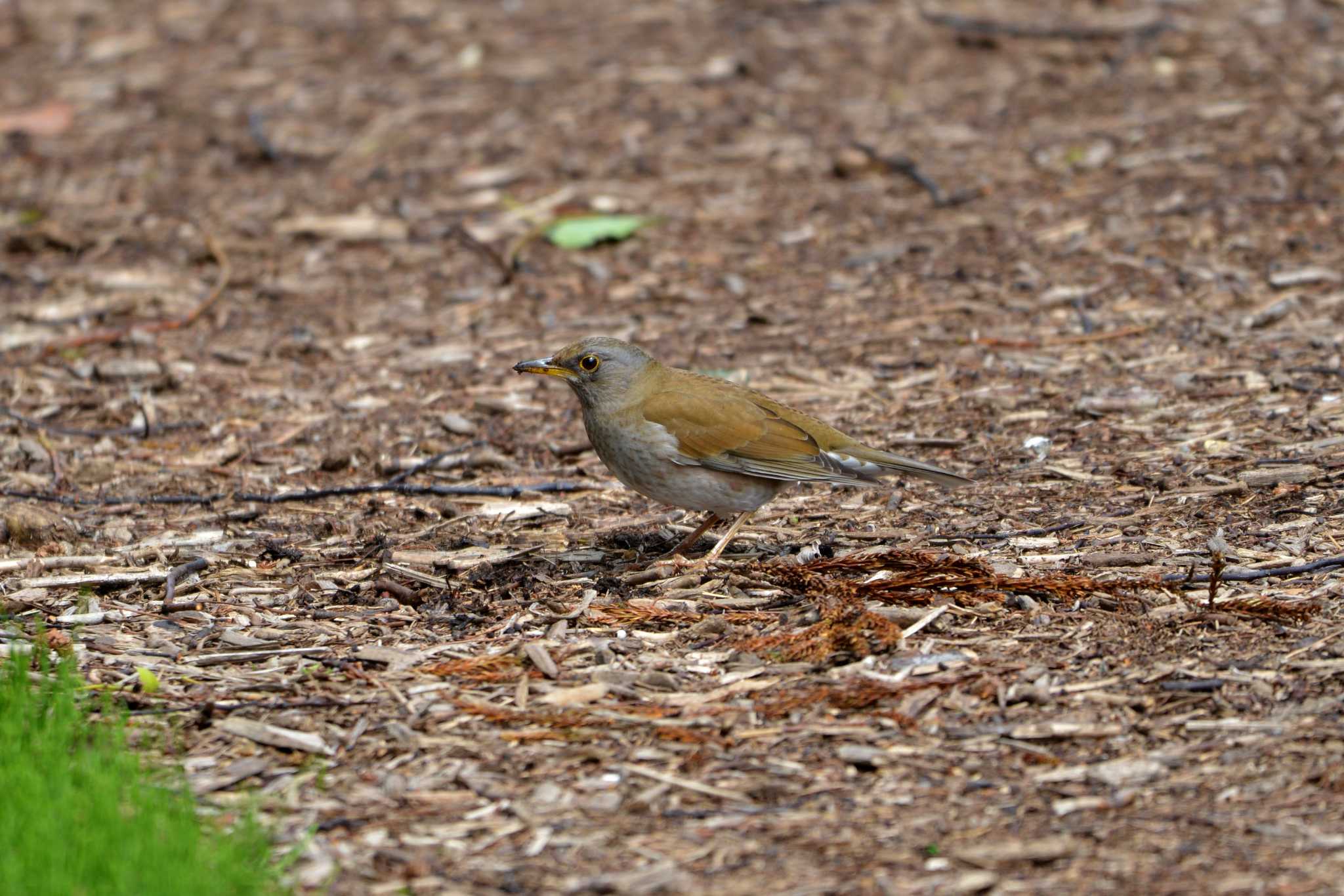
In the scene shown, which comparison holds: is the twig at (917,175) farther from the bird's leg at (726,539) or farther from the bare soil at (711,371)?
the bird's leg at (726,539)

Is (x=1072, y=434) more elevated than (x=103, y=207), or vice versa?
(x=103, y=207)

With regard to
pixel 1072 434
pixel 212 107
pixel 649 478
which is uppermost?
pixel 212 107

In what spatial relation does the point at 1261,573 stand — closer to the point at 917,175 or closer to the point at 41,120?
the point at 917,175

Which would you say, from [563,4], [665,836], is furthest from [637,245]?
[665,836]

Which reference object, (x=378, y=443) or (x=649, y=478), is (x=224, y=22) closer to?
(x=378, y=443)

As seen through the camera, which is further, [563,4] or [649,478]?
[563,4]

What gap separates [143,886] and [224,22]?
1214cm

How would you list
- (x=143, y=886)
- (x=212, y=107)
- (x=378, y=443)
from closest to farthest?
1. (x=143, y=886)
2. (x=378, y=443)
3. (x=212, y=107)

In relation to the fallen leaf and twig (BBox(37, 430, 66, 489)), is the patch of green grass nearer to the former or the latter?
twig (BBox(37, 430, 66, 489))

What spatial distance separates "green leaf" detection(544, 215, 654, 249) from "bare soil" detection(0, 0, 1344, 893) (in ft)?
0.47

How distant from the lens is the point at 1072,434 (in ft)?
25.0

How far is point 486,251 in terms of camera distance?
1057cm

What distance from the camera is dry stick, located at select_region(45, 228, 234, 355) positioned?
30.7 ft

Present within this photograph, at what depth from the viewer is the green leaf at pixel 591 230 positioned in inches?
419
